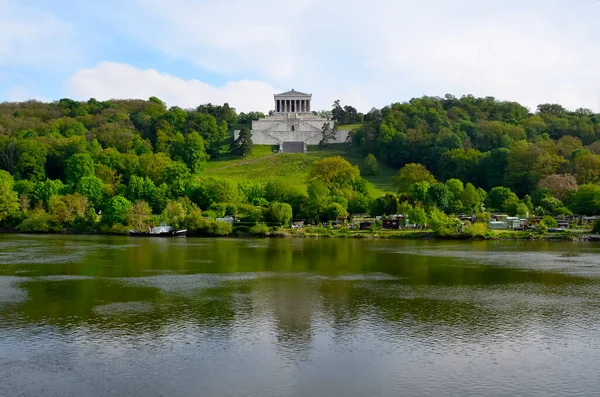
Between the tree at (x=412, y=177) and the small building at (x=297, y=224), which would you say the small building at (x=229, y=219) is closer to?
the small building at (x=297, y=224)

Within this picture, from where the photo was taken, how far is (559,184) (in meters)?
59.5

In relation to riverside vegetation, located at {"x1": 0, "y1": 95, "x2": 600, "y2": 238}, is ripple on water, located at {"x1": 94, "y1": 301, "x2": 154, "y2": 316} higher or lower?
lower

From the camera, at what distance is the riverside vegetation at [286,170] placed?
53.8 m

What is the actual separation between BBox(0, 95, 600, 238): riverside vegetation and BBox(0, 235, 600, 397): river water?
2058cm

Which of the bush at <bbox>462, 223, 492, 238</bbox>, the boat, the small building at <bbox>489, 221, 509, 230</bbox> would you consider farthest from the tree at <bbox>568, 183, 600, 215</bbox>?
the boat

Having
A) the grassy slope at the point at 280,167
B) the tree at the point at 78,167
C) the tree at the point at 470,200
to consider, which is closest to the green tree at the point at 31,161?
the tree at the point at 78,167

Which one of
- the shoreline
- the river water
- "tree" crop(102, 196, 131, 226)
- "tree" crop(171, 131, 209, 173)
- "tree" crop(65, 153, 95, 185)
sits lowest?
the river water

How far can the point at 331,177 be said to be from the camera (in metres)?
64.4

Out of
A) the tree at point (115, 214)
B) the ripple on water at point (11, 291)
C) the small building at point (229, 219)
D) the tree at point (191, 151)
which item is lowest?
the ripple on water at point (11, 291)

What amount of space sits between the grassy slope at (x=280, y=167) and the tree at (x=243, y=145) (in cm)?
107

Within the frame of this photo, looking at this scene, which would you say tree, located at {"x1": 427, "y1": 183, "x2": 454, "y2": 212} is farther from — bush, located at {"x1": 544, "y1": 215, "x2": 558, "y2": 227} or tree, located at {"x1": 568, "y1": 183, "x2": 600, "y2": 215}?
tree, located at {"x1": 568, "y1": 183, "x2": 600, "y2": 215}

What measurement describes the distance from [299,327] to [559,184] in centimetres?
4805

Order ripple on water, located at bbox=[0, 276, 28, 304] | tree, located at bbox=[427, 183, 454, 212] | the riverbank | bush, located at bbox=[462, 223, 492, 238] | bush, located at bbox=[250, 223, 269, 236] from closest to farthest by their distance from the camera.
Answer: ripple on water, located at bbox=[0, 276, 28, 304], the riverbank, bush, located at bbox=[462, 223, 492, 238], bush, located at bbox=[250, 223, 269, 236], tree, located at bbox=[427, 183, 454, 212]

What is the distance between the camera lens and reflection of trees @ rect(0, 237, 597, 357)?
1880cm
